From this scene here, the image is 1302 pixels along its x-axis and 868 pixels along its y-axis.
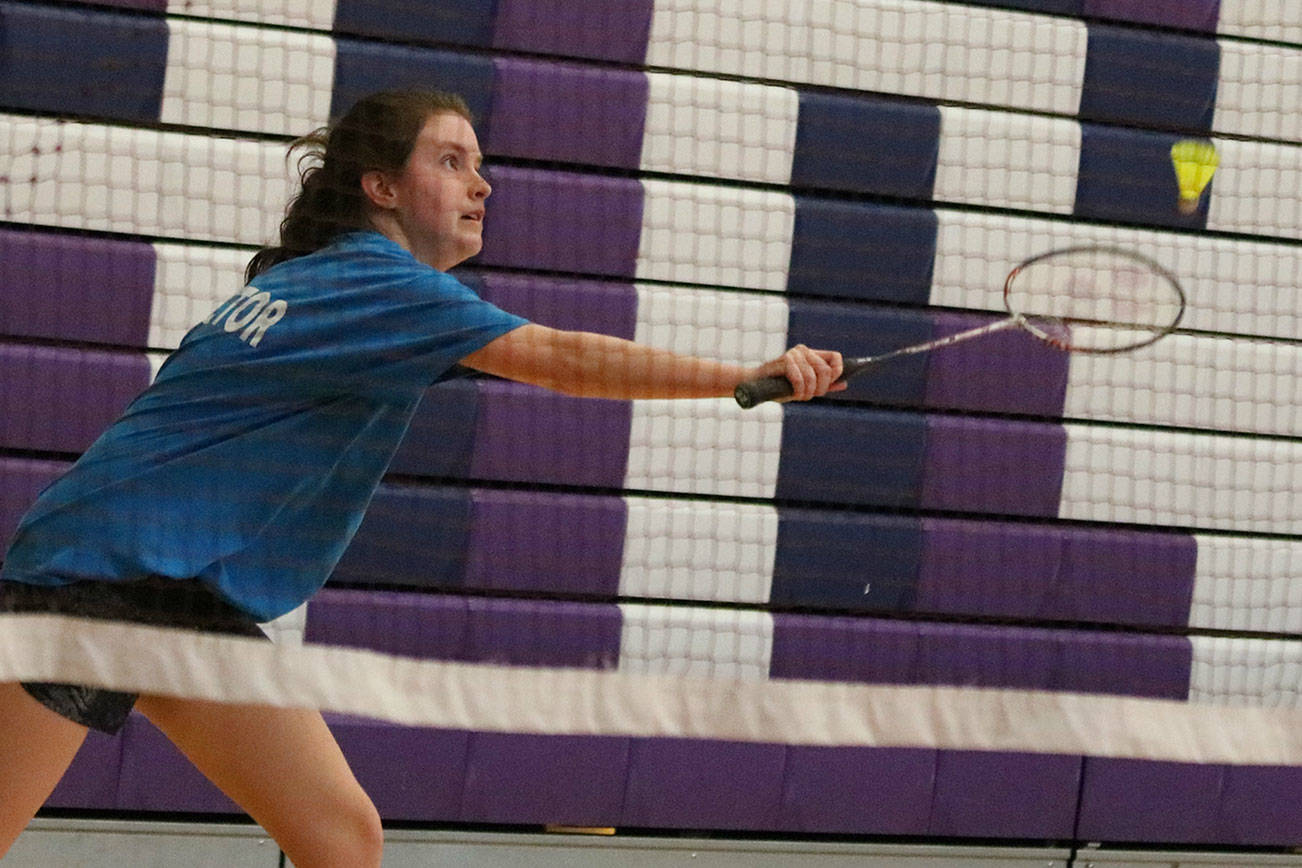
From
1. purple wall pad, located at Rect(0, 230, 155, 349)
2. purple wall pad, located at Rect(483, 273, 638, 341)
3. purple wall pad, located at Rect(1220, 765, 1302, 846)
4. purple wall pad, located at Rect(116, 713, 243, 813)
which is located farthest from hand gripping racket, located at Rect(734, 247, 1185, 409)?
purple wall pad, located at Rect(116, 713, 243, 813)

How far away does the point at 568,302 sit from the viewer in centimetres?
390

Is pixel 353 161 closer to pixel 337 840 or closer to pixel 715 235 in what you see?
pixel 337 840

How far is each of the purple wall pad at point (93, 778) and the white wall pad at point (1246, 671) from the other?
259 centimetres

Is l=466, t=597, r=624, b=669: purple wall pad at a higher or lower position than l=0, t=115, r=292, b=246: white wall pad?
lower

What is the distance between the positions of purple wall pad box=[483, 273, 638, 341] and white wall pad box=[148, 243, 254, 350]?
0.58 metres

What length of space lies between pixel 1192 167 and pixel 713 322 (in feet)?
4.27

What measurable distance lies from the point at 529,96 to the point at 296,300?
1.74m

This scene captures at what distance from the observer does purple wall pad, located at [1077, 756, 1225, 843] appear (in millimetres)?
4207

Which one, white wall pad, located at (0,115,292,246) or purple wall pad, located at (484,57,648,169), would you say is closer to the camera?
white wall pad, located at (0,115,292,246)

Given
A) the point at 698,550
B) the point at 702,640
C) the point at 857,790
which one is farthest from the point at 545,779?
the point at 857,790

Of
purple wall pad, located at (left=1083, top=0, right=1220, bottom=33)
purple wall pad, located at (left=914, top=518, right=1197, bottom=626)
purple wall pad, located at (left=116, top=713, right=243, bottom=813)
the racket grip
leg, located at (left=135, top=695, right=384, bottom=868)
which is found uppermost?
purple wall pad, located at (left=1083, top=0, right=1220, bottom=33)

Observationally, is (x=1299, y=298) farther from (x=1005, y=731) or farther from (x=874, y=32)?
(x=1005, y=731)

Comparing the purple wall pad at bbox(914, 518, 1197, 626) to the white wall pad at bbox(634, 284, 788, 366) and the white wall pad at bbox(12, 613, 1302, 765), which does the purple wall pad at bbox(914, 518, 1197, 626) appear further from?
the white wall pad at bbox(12, 613, 1302, 765)

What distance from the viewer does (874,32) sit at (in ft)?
13.3
